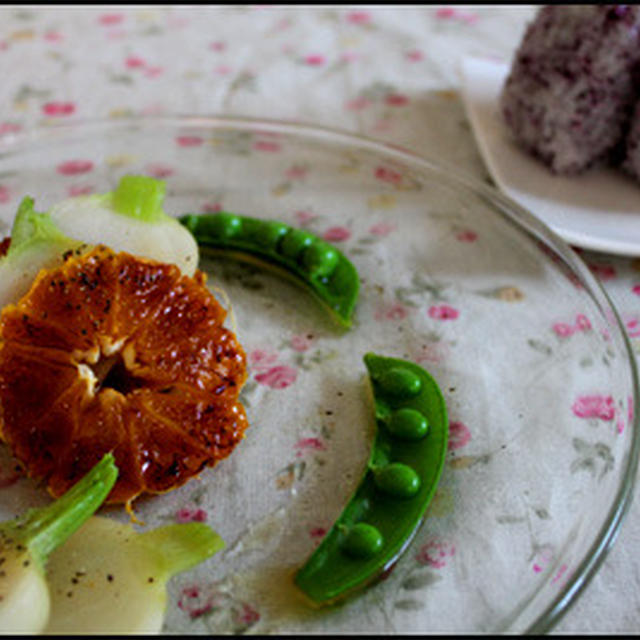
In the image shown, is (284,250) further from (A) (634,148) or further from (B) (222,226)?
(A) (634,148)

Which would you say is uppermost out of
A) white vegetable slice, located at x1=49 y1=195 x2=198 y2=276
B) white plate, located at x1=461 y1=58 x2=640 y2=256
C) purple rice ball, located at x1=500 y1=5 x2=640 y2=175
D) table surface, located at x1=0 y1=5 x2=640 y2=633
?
purple rice ball, located at x1=500 y1=5 x2=640 y2=175

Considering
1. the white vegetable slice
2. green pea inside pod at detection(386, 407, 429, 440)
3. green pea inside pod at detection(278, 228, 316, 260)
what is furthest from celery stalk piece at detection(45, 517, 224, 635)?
green pea inside pod at detection(278, 228, 316, 260)

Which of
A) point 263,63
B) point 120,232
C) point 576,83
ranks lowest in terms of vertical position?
point 263,63

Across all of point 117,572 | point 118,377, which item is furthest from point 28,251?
point 117,572

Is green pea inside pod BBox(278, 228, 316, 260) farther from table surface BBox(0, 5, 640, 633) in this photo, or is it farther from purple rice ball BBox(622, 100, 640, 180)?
purple rice ball BBox(622, 100, 640, 180)

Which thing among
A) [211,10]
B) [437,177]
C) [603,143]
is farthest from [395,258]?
[211,10]

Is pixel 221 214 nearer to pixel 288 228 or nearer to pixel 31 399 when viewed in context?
pixel 288 228
